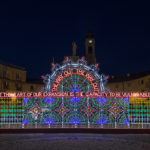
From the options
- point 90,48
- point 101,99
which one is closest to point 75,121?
point 101,99

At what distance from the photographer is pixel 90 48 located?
2250 inches

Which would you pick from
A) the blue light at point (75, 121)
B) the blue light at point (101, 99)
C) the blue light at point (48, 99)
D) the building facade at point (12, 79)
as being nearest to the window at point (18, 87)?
the building facade at point (12, 79)

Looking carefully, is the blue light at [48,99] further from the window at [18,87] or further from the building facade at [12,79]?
the window at [18,87]

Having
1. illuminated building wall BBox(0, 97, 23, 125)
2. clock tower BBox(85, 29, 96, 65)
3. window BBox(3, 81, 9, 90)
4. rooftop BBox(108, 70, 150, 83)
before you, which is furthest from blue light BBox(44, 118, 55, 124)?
clock tower BBox(85, 29, 96, 65)

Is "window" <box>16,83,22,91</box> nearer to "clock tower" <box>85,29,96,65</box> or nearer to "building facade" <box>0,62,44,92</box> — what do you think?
"building facade" <box>0,62,44,92</box>

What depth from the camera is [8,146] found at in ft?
30.9

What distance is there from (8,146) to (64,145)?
2.21m

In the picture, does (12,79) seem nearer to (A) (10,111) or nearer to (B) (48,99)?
(A) (10,111)

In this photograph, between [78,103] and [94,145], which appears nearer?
[94,145]

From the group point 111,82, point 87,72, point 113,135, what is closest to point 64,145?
point 113,135

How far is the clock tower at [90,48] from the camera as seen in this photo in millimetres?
55062

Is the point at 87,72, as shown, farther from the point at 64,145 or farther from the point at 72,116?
the point at 64,145

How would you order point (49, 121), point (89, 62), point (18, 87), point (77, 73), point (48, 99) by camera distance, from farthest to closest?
1. point (89, 62)
2. point (18, 87)
3. point (77, 73)
4. point (48, 99)
5. point (49, 121)

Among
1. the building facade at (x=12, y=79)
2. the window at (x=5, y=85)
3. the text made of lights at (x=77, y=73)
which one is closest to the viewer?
the text made of lights at (x=77, y=73)
